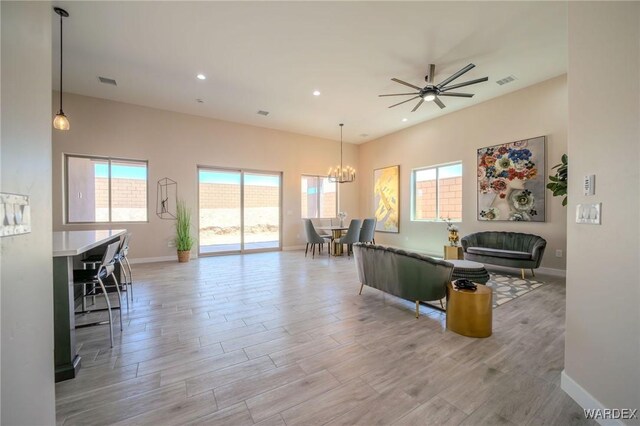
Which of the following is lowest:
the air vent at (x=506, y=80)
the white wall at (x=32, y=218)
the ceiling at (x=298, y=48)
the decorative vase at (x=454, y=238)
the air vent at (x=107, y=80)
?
the decorative vase at (x=454, y=238)

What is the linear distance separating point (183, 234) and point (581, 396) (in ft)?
21.8

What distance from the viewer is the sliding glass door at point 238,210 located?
6.79 m

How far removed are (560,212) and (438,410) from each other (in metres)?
4.88

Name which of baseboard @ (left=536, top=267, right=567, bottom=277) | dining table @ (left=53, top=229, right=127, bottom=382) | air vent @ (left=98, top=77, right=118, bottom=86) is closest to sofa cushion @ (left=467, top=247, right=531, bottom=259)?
baseboard @ (left=536, top=267, right=567, bottom=277)

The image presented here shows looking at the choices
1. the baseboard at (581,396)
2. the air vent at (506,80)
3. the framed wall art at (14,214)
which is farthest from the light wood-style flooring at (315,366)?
the air vent at (506,80)

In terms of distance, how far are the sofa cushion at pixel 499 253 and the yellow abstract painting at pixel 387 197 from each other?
2.78 metres

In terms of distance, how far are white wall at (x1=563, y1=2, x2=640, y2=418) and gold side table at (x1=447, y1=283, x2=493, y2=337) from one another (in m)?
0.71

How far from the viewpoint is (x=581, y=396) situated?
1565 mm

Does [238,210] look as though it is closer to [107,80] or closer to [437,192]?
[107,80]

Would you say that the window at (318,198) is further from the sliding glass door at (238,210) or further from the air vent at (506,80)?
the air vent at (506,80)

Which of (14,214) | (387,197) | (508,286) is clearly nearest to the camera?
(14,214)

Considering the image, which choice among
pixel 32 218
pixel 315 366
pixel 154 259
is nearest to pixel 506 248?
pixel 315 366

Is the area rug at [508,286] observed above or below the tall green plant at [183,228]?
below

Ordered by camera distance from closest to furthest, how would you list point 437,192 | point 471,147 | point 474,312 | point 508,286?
point 474,312, point 508,286, point 471,147, point 437,192
